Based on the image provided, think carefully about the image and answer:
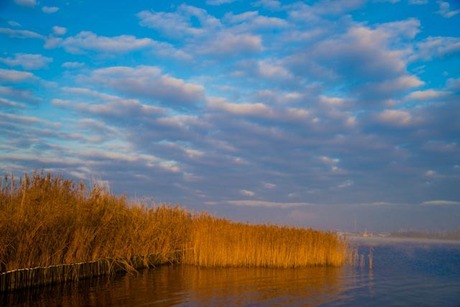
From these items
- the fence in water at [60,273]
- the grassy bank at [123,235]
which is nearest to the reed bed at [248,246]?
the grassy bank at [123,235]

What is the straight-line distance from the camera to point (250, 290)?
1402 centimetres

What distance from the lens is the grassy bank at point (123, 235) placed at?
12039 millimetres

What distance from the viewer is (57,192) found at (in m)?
14.8

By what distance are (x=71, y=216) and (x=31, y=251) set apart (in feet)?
6.66

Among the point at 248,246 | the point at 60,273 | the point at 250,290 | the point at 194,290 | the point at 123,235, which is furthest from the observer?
the point at 248,246

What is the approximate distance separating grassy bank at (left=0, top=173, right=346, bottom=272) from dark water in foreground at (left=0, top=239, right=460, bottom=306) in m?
1.11

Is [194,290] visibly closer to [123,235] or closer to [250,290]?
[250,290]

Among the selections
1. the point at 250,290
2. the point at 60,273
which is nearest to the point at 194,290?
the point at 250,290

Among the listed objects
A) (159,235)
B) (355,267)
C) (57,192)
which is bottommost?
(355,267)

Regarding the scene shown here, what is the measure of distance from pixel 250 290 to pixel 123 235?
240 inches

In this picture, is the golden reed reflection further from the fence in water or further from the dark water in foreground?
the fence in water

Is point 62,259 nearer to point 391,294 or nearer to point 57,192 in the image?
point 57,192

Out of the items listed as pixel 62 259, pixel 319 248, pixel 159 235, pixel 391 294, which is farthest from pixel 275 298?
pixel 319 248

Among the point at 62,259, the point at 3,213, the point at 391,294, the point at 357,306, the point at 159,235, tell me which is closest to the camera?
the point at 3,213
